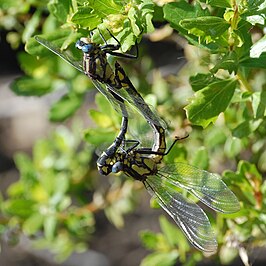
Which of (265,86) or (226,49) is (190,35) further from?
(265,86)

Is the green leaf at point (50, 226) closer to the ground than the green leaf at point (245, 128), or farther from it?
closer to the ground

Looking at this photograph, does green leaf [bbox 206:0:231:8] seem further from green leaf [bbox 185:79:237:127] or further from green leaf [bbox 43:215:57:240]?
green leaf [bbox 43:215:57:240]

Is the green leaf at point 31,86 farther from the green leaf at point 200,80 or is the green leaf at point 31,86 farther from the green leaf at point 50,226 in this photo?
the green leaf at point 200,80

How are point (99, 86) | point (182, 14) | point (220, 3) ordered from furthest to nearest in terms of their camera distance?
point (99, 86), point (182, 14), point (220, 3)

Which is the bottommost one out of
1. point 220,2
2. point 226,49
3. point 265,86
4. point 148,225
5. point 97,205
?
point 148,225

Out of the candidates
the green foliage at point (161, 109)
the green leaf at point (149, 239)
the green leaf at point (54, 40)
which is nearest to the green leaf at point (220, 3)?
the green foliage at point (161, 109)

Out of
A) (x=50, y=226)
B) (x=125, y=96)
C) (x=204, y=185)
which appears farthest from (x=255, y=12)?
(x=50, y=226)

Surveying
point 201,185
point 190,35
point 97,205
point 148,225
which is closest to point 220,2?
point 190,35

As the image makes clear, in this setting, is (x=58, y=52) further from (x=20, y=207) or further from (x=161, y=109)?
(x=20, y=207)
